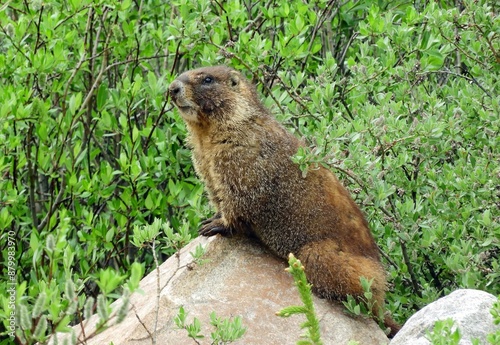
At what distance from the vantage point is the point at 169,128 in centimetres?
662

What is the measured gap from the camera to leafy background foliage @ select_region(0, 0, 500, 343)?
5266 millimetres

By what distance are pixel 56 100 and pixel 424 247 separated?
342 centimetres

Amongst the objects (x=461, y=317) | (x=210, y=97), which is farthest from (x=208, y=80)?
(x=461, y=317)

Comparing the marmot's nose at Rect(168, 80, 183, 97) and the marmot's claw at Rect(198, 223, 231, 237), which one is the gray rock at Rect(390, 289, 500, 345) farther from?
the marmot's nose at Rect(168, 80, 183, 97)

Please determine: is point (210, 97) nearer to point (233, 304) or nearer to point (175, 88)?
point (175, 88)

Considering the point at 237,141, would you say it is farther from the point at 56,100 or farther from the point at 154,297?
the point at 56,100

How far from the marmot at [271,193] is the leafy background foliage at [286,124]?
217 mm

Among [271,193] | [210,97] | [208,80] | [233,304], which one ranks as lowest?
[233,304]

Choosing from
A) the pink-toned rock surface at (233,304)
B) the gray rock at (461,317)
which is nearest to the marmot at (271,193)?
the pink-toned rock surface at (233,304)

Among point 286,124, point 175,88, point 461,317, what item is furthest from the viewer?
point 286,124

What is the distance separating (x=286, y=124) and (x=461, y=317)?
101 inches

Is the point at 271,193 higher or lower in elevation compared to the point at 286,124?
lower

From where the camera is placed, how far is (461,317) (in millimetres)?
3934

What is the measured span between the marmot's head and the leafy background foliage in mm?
334
